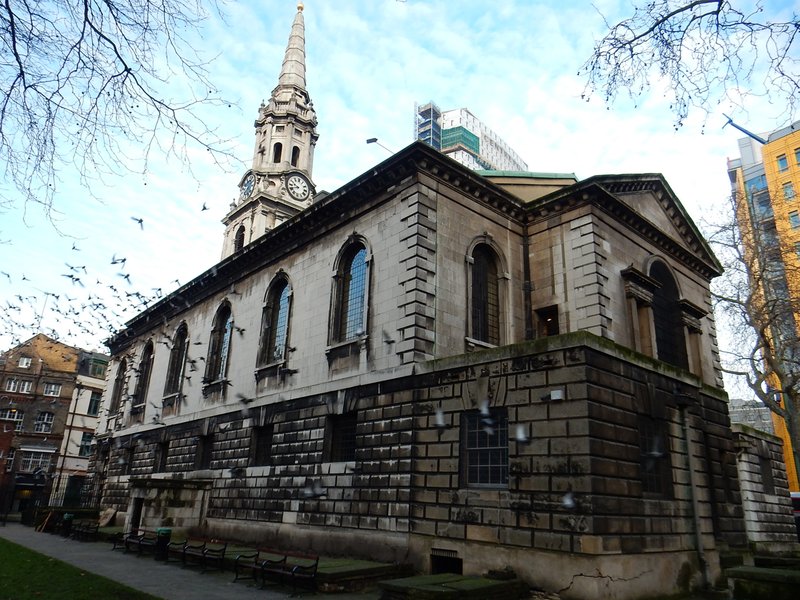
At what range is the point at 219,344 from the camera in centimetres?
2855

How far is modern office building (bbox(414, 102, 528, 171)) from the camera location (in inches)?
4264

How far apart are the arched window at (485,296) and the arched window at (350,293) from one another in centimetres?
372

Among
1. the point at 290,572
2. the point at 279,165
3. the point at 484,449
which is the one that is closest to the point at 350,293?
the point at 484,449

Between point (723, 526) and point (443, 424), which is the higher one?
point (443, 424)

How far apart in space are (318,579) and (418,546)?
2936 millimetres

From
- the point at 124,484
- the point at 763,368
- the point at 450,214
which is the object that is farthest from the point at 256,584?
the point at 763,368

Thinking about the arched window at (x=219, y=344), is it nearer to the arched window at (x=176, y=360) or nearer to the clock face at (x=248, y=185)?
the arched window at (x=176, y=360)

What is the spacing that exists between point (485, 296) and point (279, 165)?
3558 cm

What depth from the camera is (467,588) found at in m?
10.7

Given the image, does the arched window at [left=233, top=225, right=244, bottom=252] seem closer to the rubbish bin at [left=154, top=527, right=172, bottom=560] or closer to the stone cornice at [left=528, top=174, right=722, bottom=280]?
the stone cornice at [left=528, top=174, right=722, bottom=280]

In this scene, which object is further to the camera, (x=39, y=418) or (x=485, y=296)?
(x=39, y=418)

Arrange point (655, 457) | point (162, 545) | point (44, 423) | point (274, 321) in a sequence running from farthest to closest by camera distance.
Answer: point (44, 423) < point (274, 321) < point (162, 545) < point (655, 457)

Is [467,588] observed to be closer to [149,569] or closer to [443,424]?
[443,424]

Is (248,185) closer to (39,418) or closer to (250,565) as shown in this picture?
(39,418)
